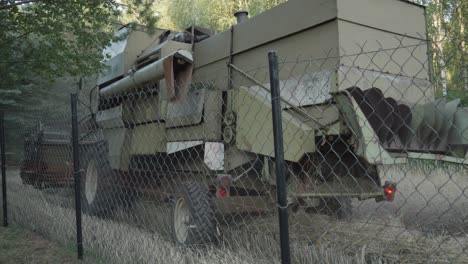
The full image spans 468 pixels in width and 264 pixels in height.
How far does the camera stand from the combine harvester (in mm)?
3182

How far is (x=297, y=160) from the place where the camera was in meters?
3.52

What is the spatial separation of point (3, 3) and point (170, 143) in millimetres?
2826

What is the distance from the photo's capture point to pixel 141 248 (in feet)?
11.7

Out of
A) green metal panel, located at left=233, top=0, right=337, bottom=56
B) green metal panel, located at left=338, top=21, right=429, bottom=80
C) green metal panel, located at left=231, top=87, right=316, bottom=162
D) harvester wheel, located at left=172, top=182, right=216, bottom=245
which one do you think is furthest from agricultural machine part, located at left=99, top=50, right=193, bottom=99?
green metal panel, located at left=338, top=21, right=429, bottom=80

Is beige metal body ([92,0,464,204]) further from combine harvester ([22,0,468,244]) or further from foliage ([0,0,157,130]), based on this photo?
foliage ([0,0,157,130])

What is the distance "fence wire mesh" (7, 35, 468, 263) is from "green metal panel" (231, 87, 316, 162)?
0.01 m

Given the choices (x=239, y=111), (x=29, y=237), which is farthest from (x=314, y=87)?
(x=29, y=237)

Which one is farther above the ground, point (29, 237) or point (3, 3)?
point (3, 3)

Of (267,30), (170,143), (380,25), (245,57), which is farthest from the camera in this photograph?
(170,143)

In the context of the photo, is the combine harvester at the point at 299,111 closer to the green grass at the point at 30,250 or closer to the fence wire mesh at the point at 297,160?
the fence wire mesh at the point at 297,160

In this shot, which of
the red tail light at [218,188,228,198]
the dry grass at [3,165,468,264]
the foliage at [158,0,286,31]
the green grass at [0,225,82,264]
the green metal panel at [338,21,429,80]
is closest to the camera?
the dry grass at [3,165,468,264]

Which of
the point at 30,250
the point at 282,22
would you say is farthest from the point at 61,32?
the point at 282,22

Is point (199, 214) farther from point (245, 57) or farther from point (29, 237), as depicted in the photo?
point (29, 237)

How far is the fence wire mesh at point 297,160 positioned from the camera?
3.19 metres
